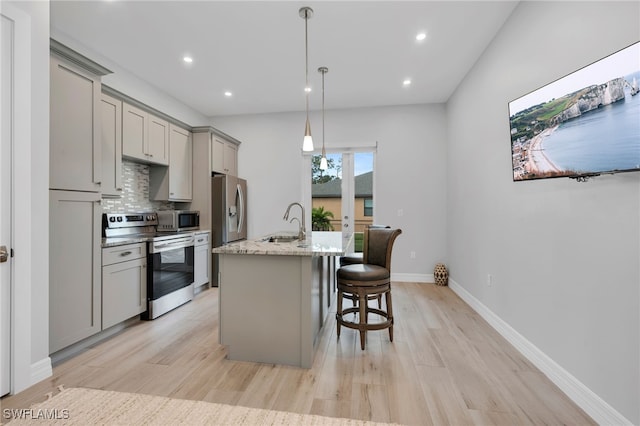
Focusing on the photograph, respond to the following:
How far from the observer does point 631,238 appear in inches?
55.1

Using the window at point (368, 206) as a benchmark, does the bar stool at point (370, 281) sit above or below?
below

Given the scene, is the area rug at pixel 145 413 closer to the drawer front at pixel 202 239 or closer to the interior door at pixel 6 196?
the interior door at pixel 6 196

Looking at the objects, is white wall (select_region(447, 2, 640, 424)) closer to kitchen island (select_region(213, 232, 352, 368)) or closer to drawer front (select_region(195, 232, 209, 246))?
kitchen island (select_region(213, 232, 352, 368))

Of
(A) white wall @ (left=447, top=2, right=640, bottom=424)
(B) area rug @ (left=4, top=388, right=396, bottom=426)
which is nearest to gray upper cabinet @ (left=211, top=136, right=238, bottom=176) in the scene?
(B) area rug @ (left=4, top=388, right=396, bottom=426)

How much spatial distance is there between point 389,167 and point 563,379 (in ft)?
11.3

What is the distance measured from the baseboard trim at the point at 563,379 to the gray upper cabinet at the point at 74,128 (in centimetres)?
379

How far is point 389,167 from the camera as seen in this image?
473 cm

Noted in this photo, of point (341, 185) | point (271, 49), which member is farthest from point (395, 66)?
point (341, 185)

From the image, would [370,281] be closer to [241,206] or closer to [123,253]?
[123,253]

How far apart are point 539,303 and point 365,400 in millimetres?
1501

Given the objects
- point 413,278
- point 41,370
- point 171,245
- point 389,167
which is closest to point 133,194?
point 171,245

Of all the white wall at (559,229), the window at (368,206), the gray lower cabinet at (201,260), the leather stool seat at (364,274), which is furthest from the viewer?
the window at (368,206)

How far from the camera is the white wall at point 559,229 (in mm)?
1439

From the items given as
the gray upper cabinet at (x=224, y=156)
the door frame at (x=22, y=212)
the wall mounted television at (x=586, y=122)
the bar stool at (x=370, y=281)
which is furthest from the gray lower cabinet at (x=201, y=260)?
the wall mounted television at (x=586, y=122)
